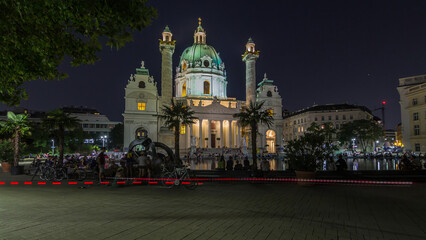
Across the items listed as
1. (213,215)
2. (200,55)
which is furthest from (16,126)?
(200,55)

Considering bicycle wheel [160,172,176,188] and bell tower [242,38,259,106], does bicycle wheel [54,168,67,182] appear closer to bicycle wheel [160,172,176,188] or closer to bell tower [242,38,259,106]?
bicycle wheel [160,172,176,188]

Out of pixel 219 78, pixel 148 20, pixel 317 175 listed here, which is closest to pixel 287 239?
pixel 148 20

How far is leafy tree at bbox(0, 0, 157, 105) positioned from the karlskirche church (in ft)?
167

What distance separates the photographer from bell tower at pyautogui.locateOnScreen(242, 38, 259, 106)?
72.3 metres

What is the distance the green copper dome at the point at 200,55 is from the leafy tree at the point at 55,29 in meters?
80.7

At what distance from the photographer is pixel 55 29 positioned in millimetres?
7324

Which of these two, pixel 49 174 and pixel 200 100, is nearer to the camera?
pixel 49 174

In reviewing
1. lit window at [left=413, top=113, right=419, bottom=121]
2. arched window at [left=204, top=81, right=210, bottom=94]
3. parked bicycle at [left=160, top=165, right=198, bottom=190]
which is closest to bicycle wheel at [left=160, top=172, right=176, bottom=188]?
parked bicycle at [left=160, top=165, right=198, bottom=190]

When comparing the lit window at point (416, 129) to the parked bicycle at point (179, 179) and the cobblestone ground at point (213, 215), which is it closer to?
the cobblestone ground at point (213, 215)

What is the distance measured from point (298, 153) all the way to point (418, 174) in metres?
7.72

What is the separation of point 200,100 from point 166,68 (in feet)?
54.5

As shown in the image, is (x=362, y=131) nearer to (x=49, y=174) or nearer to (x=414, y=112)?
(x=414, y=112)

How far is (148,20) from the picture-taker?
685cm

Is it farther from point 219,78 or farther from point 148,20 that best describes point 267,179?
point 219,78
